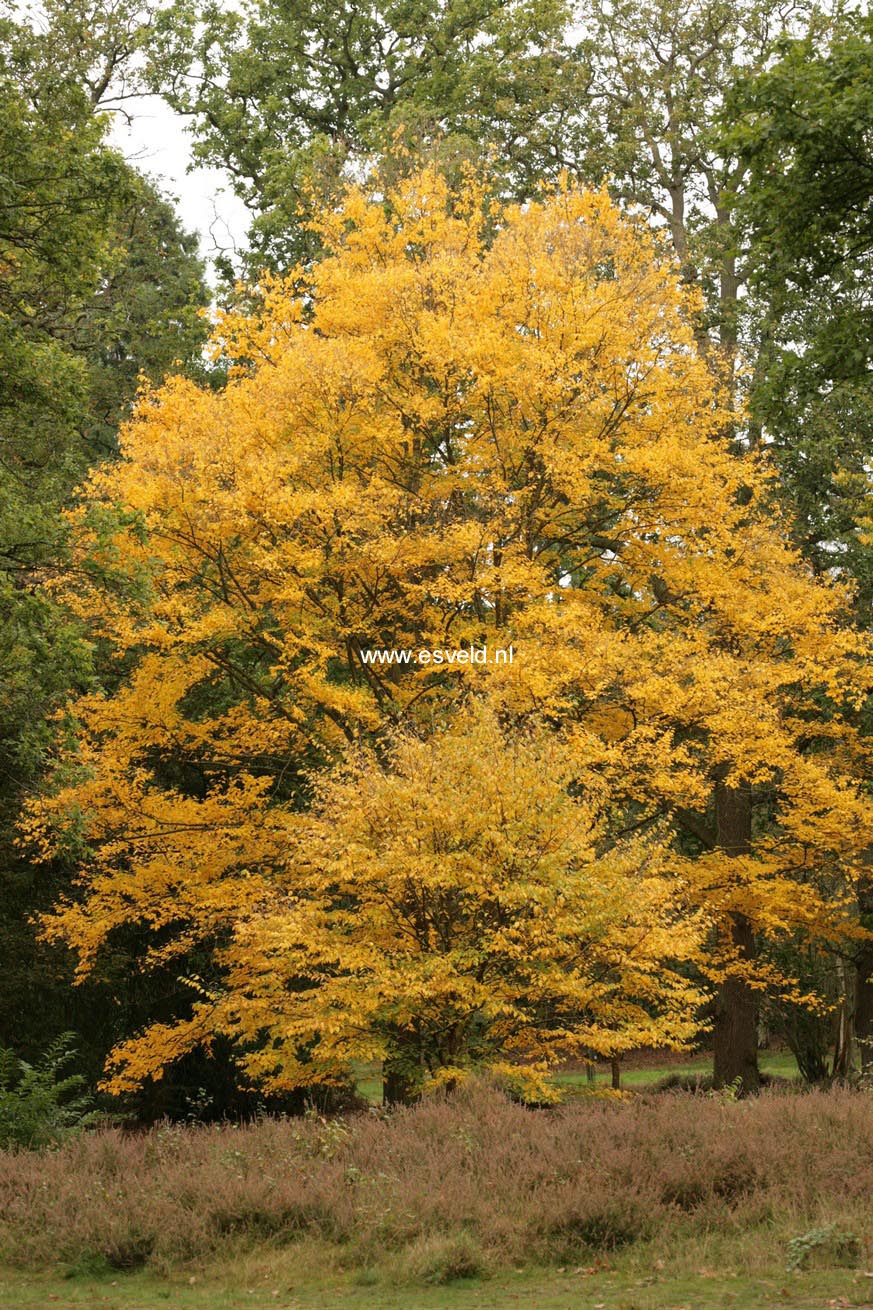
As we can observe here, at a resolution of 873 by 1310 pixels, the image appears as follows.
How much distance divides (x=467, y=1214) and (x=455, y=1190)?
0.24 meters

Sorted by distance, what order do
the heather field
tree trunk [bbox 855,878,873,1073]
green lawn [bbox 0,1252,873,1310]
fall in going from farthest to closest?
1. tree trunk [bbox 855,878,873,1073]
2. the heather field
3. green lawn [bbox 0,1252,873,1310]

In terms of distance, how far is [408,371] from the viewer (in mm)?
17578

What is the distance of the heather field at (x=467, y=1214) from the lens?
793cm

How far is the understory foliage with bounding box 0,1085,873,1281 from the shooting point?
28.0 feet

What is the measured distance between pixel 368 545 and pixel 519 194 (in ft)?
40.3

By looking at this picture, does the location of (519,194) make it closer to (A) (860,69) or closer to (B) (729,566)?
(B) (729,566)

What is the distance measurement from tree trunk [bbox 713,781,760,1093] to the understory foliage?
31.3 ft

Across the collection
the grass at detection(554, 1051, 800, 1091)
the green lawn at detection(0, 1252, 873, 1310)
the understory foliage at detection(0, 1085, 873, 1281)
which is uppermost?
the understory foliage at detection(0, 1085, 873, 1281)

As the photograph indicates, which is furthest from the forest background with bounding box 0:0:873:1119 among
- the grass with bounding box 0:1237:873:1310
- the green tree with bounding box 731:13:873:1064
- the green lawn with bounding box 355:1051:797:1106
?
the green lawn with bounding box 355:1051:797:1106

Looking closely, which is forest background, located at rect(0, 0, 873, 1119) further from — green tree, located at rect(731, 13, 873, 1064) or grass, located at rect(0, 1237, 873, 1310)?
grass, located at rect(0, 1237, 873, 1310)

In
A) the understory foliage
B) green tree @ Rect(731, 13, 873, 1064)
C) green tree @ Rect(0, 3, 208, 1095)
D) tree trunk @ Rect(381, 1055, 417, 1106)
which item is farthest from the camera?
green tree @ Rect(0, 3, 208, 1095)

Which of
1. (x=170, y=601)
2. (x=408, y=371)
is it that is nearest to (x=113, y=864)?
(x=170, y=601)

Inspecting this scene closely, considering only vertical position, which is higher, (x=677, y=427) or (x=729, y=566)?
(x=677, y=427)

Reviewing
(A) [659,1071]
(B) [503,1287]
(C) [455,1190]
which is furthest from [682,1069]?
(B) [503,1287]
